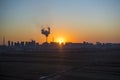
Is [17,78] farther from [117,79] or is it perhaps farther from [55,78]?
[117,79]

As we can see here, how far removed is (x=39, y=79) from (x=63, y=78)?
2.31m

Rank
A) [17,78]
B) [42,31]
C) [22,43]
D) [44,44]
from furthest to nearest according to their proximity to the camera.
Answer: [22,43], [44,44], [42,31], [17,78]

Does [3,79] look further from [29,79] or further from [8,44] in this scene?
[8,44]

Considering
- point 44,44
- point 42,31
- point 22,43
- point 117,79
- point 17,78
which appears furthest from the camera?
point 22,43

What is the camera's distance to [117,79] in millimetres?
25125

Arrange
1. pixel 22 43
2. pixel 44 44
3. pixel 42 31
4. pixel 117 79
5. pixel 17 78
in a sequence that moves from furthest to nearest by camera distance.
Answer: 1. pixel 22 43
2. pixel 44 44
3. pixel 42 31
4. pixel 17 78
5. pixel 117 79

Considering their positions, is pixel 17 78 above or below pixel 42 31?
below

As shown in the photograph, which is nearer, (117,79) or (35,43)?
(117,79)

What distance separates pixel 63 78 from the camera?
26.0 metres

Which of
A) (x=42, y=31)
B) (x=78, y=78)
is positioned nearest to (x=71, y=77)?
(x=78, y=78)

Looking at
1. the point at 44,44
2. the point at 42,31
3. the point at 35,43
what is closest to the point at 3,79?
the point at 42,31

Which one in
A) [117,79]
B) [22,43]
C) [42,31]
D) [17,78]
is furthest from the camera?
[22,43]

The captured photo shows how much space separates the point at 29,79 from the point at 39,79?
0.97m

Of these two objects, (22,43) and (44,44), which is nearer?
(44,44)
